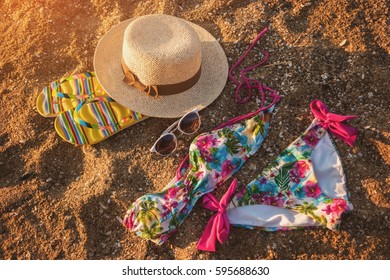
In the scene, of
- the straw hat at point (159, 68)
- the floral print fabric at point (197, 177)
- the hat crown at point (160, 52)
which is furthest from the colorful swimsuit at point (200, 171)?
the hat crown at point (160, 52)

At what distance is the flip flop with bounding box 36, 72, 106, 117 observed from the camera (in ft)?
8.69

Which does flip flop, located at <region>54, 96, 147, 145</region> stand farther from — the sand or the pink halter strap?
the pink halter strap

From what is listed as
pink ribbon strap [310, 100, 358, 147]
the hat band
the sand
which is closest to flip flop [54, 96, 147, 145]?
the sand

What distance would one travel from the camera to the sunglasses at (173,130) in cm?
246

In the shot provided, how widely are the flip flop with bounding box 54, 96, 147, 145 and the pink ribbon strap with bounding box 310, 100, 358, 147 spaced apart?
100cm

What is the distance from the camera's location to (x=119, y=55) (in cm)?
266

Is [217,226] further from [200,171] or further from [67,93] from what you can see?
[67,93]

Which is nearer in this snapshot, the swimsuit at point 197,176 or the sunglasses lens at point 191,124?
the swimsuit at point 197,176

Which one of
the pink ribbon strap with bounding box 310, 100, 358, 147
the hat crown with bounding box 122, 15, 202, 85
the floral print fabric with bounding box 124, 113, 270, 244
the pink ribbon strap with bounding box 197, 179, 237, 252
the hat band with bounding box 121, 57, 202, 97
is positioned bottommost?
the pink ribbon strap with bounding box 197, 179, 237, 252

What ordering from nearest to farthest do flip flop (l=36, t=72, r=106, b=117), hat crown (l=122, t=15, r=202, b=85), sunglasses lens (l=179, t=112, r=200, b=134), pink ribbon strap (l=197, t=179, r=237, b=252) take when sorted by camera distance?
1. pink ribbon strap (l=197, t=179, r=237, b=252)
2. hat crown (l=122, t=15, r=202, b=85)
3. sunglasses lens (l=179, t=112, r=200, b=134)
4. flip flop (l=36, t=72, r=106, b=117)

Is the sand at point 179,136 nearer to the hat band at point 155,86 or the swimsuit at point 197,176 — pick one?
the swimsuit at point 197,176

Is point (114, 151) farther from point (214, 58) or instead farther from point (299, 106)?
point (299, 106)

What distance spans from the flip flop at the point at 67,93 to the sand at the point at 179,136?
7 cm
